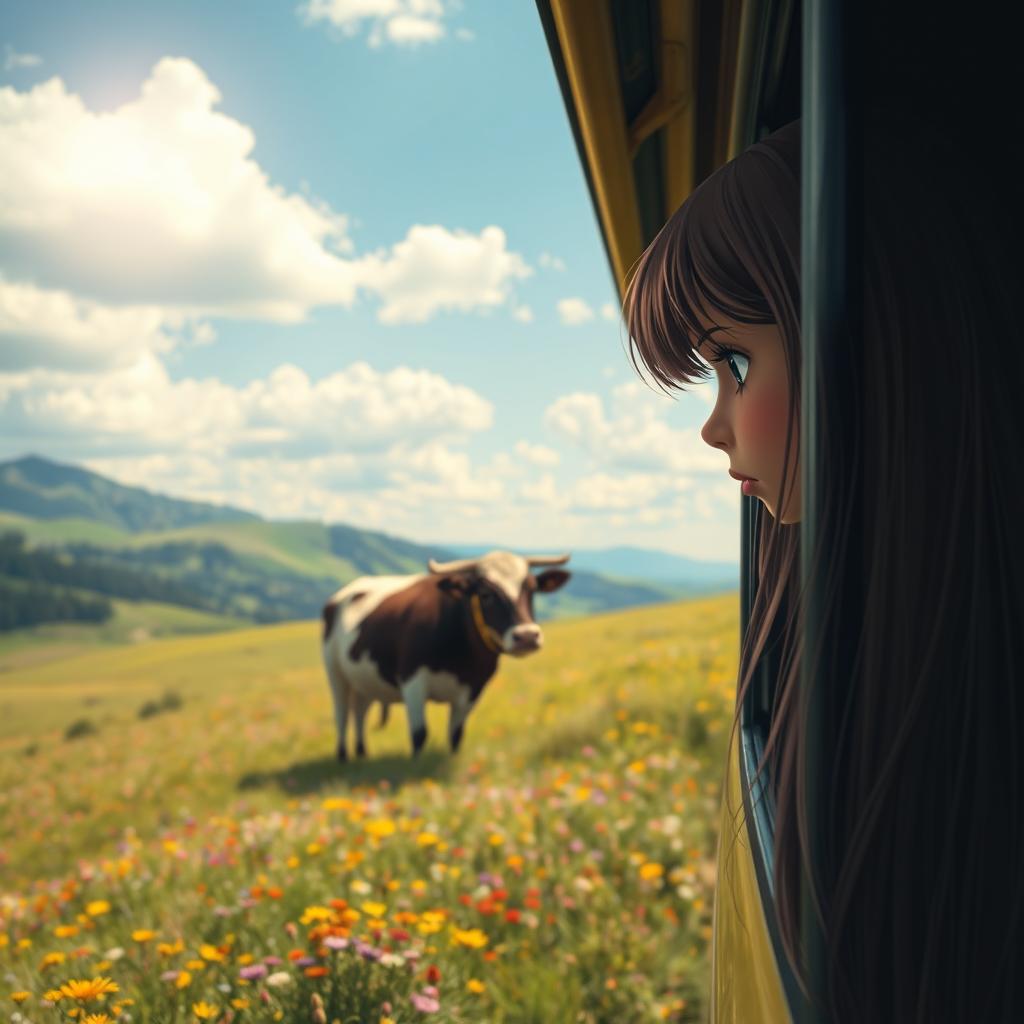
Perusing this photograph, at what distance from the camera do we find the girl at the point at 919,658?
750mm

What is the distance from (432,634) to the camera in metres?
6.62

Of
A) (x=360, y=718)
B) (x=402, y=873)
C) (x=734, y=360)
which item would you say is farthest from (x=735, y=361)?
(x=360, y=718)

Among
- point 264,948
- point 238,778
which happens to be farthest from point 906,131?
point 238,778

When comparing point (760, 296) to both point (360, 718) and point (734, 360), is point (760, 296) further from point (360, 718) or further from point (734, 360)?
point (360, 718)

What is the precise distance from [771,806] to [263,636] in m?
64.0

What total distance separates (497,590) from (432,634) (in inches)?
61.9

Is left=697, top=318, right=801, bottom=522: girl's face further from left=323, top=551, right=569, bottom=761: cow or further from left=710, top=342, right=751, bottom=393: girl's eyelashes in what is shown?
left=323, top=551, right=569, bottom=761: cow

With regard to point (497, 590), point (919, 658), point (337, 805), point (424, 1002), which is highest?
point (919, 658)

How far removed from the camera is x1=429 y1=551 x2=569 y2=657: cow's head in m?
5.20

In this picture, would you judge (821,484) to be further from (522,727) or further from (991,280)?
(522,727)

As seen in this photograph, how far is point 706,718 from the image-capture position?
6324 millimetres

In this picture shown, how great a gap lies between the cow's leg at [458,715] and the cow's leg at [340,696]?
1.59 m

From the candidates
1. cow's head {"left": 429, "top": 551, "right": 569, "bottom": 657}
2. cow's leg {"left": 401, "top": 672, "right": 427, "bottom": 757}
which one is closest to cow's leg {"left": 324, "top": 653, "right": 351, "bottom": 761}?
cow's leg {"left": 401, "top": 672, "right": 427, "bottom": 757}

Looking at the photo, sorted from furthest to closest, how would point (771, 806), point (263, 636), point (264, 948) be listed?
point (263, 636) → point (264, 948) → point (771, 806)
